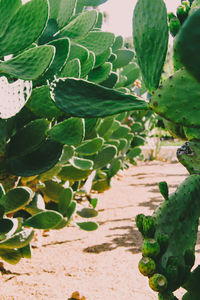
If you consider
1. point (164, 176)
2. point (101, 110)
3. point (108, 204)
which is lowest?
point (164, 176)

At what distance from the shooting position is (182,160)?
1141mm

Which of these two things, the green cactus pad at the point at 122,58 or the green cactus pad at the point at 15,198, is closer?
the green cactus pad at the point at 15,198

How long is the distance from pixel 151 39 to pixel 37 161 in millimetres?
757

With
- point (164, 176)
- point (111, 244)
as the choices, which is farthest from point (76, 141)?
point (164, 176)

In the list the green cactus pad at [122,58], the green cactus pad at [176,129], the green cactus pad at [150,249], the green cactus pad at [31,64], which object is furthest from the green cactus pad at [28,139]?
the green cactus pad at [122,58]

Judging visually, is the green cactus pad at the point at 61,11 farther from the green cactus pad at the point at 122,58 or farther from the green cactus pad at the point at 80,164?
the green cactus pad at the point at 122,58

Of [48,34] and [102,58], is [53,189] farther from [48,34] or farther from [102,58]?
[48,34]

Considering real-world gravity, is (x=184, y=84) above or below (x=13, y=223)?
above

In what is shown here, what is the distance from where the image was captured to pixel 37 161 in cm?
155

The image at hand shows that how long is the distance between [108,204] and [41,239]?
1266 mm

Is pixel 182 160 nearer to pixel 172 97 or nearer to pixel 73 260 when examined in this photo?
pixel 172 97

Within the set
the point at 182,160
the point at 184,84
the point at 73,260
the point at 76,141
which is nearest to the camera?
the point at 184,84

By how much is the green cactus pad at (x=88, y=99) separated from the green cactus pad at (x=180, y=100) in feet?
0.31

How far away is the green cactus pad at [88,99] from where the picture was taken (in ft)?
3.03
